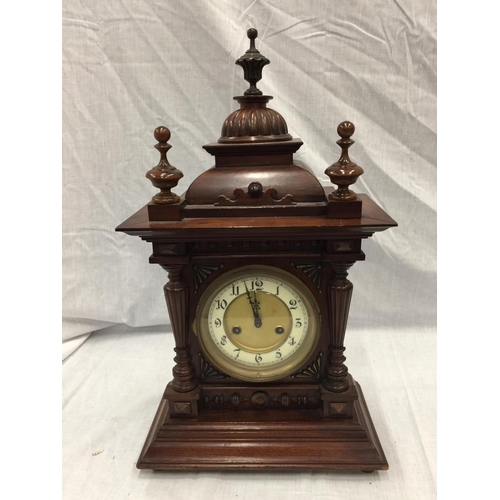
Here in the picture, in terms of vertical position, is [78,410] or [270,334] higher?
[270,334]

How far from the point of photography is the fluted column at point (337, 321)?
1.17m

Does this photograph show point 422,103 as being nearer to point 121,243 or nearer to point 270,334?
point 270,334

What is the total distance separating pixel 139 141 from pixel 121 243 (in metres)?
0.41

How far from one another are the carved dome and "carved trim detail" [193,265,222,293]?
32 centimetres

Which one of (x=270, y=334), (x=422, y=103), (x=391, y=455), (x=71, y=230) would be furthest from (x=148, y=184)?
(x=391, y=455)

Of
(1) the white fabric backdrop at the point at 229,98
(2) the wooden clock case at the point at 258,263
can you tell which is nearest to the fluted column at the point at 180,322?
(2) the wooden clock case at the point at 258,263

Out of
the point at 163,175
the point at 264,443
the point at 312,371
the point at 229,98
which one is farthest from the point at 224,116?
the point at 264,443

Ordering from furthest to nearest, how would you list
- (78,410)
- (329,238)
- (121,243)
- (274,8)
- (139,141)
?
1. (121,243)
2. (139,141)
3. (274,8)
4. (78,410)
5. (329,238)

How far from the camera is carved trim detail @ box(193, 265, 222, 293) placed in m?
1.21

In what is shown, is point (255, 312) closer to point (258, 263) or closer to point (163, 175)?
point (258, 263)

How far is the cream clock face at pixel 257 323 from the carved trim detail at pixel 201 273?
27 mm

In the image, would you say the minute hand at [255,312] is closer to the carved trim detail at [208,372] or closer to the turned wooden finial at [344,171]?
the carved trim detail at [208,372]

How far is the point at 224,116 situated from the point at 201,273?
762mm

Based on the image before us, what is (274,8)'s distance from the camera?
1.64m
